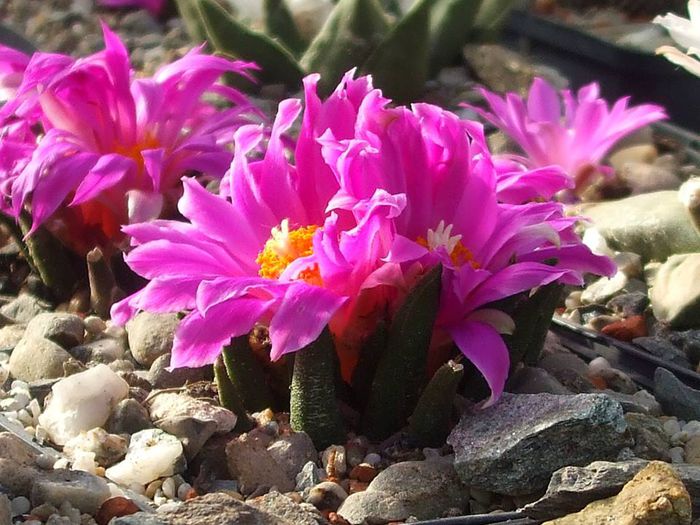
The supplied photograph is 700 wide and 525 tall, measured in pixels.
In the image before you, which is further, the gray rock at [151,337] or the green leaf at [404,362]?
the gray rock at [151,337]

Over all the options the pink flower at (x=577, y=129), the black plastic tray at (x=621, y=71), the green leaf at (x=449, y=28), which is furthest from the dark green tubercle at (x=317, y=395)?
the black plastic tray at (x=621, y=71)

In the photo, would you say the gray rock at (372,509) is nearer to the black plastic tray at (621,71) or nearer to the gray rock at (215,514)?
the gray rock at (215,514)

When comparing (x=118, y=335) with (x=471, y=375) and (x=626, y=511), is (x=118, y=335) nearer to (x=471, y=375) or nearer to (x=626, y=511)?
(x=471, y=375)

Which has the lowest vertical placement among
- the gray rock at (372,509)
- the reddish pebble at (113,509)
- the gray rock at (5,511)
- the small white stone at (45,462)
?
the gray rock at (372,509)

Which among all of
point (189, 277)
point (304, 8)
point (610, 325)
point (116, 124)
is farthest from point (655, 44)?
point (189, 277)

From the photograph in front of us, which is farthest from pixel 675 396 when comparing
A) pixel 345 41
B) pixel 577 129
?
pixel 345 41

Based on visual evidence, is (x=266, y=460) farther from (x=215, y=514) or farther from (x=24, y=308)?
(x=24, y=308)

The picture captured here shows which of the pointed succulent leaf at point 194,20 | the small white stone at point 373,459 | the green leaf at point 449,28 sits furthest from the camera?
the green leaf at point 449,28
